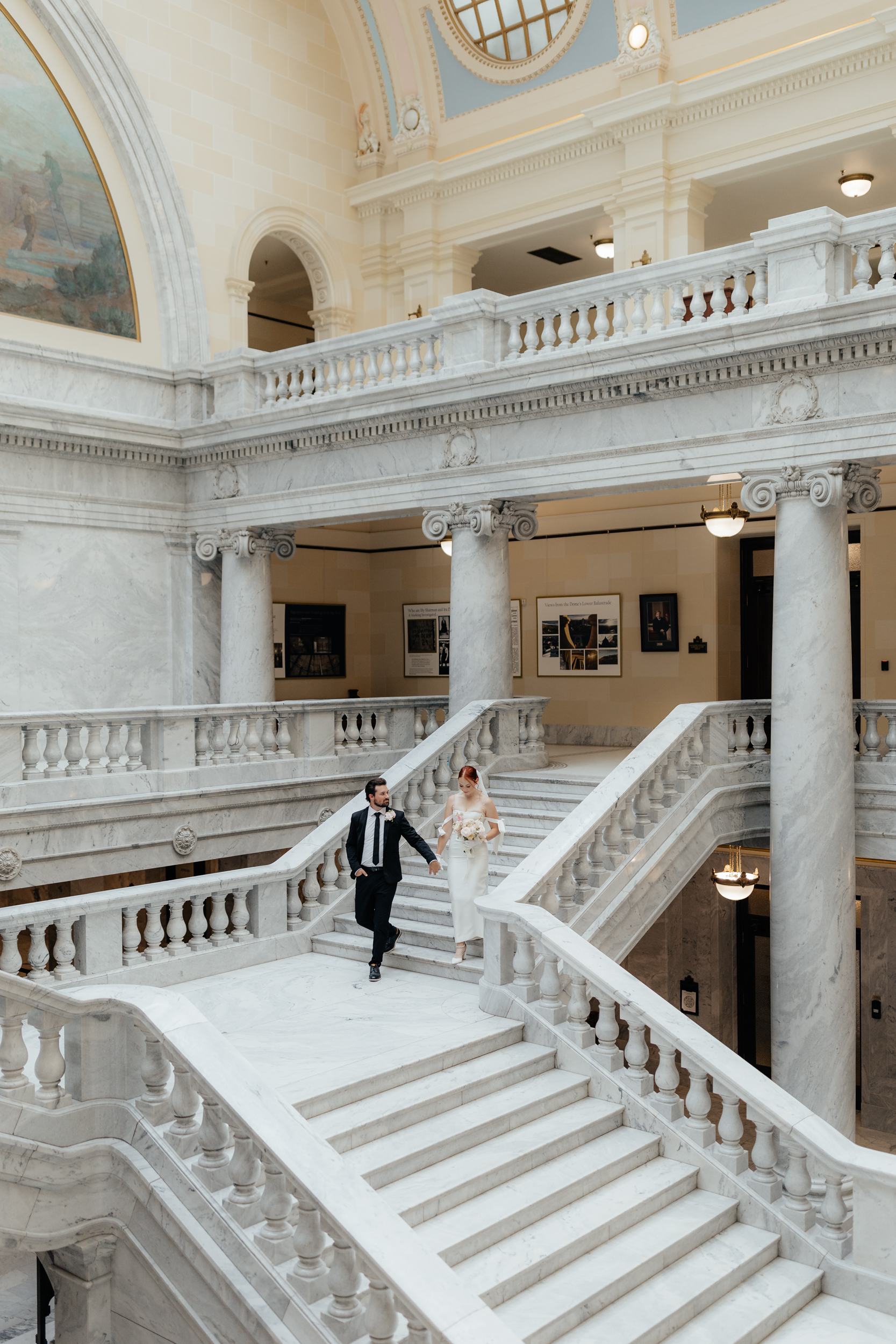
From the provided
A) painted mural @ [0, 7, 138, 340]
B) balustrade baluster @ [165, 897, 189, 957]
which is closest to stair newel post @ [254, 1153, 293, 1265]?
balustrade baluster @ [165, 897, 189, 957]

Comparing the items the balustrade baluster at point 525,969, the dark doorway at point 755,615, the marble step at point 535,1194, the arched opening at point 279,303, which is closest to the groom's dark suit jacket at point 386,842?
the balustrade baluster at point 525,969

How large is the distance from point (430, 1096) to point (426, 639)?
13.9 metres

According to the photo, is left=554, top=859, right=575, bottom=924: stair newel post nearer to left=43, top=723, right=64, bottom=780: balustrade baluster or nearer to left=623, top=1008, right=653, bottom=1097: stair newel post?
left=623, top=1008, right=653, bottom=1097: stair newel post

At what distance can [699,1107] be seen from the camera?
23.1ft

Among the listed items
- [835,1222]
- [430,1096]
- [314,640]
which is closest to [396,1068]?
[430,1096]

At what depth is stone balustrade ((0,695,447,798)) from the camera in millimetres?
10875

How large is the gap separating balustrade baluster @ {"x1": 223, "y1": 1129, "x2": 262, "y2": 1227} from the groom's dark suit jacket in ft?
11.6

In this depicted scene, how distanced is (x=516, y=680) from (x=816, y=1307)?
1307cm

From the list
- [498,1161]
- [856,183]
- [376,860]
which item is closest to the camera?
[498,1161]

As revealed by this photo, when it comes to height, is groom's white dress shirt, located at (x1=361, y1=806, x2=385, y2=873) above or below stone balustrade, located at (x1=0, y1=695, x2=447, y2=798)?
below

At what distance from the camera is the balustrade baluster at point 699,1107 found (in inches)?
278

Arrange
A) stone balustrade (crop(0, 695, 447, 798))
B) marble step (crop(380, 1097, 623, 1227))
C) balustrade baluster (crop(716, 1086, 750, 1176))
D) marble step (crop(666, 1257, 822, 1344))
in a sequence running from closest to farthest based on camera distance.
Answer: marble step (crop(666, 1257, 822, 1344)) → marble step (crop(380, 1097, 623, 1227)) → balustrade baluster (crop(716, 1086, 750, 1176)) → stone balustrade (crop(0, 695, 447, 798))

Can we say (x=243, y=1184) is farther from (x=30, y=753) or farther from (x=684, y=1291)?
(x=30, y=753)

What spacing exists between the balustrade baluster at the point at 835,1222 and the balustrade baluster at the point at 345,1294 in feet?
9.31
